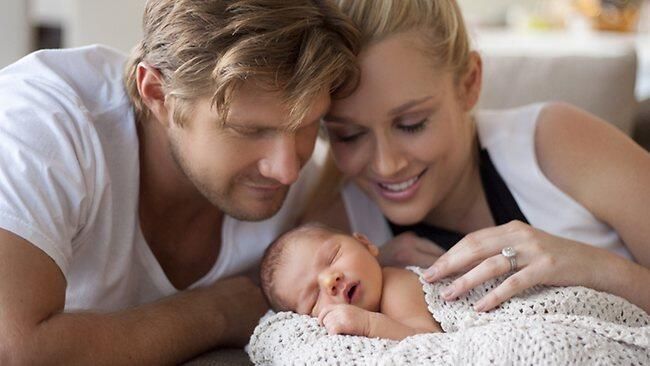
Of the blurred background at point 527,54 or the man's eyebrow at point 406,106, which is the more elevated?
the man's eyebrow at point 406,106

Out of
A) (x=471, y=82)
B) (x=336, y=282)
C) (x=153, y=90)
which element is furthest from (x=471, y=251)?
(x=153, y=90)

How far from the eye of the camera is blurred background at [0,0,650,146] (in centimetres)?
229

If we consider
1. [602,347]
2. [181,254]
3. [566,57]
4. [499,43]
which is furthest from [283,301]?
[499,43]

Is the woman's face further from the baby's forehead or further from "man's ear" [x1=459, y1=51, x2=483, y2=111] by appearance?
the baby's forehead

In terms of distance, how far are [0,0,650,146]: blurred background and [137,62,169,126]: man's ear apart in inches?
34.0

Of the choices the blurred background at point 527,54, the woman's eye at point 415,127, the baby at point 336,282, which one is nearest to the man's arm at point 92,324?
the baby at point 336,282

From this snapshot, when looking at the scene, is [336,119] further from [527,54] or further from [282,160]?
[527,54]

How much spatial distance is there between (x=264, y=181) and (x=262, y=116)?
0.56 feet

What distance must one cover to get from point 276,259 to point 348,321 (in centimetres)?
28

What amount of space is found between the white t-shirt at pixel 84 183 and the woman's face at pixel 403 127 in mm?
286

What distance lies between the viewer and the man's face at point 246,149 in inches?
59.4

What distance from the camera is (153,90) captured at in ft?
5.24

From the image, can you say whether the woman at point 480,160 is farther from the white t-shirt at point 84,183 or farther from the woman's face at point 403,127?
the white t-shirt at point 84,183

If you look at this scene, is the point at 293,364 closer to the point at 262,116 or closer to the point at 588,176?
the point at 262,116
